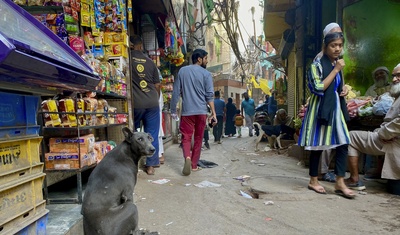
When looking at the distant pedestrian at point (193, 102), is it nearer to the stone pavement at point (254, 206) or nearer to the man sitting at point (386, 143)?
the stone pavement at point (254, 206)

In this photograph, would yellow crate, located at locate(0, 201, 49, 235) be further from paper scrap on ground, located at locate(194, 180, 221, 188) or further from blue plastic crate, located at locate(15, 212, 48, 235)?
paper scrap on ground, located at locate(194, 180, 221, 188)

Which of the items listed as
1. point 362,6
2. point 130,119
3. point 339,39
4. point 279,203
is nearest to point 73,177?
point 130,119

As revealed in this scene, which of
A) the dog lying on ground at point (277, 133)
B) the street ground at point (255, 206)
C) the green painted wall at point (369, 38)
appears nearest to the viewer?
the street ground at point (255, 206)

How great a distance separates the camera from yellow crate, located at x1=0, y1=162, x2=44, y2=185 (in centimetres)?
141

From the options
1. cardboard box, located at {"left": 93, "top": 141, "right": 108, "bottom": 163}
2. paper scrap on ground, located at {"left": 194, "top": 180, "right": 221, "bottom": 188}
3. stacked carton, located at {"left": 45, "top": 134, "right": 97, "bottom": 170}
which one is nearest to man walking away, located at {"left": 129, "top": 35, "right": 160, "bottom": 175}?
paper scrap on ground, located at {"left": 194, "top": 180, "right": 221, "bottom": 188}

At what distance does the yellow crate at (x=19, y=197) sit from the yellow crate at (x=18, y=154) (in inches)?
3.2

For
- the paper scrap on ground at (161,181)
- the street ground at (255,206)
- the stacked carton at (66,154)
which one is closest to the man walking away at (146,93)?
the paper scrap on ground at (161,181)

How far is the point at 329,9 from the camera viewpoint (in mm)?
7438

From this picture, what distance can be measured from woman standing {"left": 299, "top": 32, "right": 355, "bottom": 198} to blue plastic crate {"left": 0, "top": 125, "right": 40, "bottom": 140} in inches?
121

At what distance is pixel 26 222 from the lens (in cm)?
154

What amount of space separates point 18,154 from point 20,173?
11 centimetres

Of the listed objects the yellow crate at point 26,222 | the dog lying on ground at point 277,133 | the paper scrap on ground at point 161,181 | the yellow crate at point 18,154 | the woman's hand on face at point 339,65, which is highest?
the woman's hand on face at point 339,65

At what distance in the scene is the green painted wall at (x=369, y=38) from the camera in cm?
584

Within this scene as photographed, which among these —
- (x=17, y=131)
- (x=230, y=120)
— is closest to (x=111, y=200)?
(x=17, y=131)
